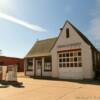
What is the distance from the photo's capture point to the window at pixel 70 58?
25862 mm

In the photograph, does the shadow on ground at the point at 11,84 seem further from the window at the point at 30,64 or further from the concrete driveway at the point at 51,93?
the window at the point at 30,64

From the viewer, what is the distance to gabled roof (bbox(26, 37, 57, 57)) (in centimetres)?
3222

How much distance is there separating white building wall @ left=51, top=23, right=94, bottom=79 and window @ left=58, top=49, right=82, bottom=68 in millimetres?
494

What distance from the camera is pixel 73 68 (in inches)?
1032

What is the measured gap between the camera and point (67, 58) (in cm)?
2700

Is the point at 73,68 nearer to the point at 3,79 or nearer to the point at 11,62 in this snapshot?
the point at 3,79

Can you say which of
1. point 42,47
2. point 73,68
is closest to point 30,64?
point 42,47

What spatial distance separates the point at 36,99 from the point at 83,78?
15.4 metres

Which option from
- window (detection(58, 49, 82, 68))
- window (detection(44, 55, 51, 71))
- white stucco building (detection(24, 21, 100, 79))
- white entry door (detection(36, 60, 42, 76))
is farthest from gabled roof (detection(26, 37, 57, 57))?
window (detection(58, 49, 82, 68))

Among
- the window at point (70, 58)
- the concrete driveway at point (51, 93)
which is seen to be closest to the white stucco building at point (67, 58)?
the window at point (70, 58)

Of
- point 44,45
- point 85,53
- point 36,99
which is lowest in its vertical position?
point 36,99

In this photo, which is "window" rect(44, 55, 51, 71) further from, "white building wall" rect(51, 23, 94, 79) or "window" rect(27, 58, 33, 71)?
"window" rect(27, 58, 33, 71)

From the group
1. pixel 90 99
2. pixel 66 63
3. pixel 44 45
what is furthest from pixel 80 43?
pixel 90 99

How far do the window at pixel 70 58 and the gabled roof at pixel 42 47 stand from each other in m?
4.02
